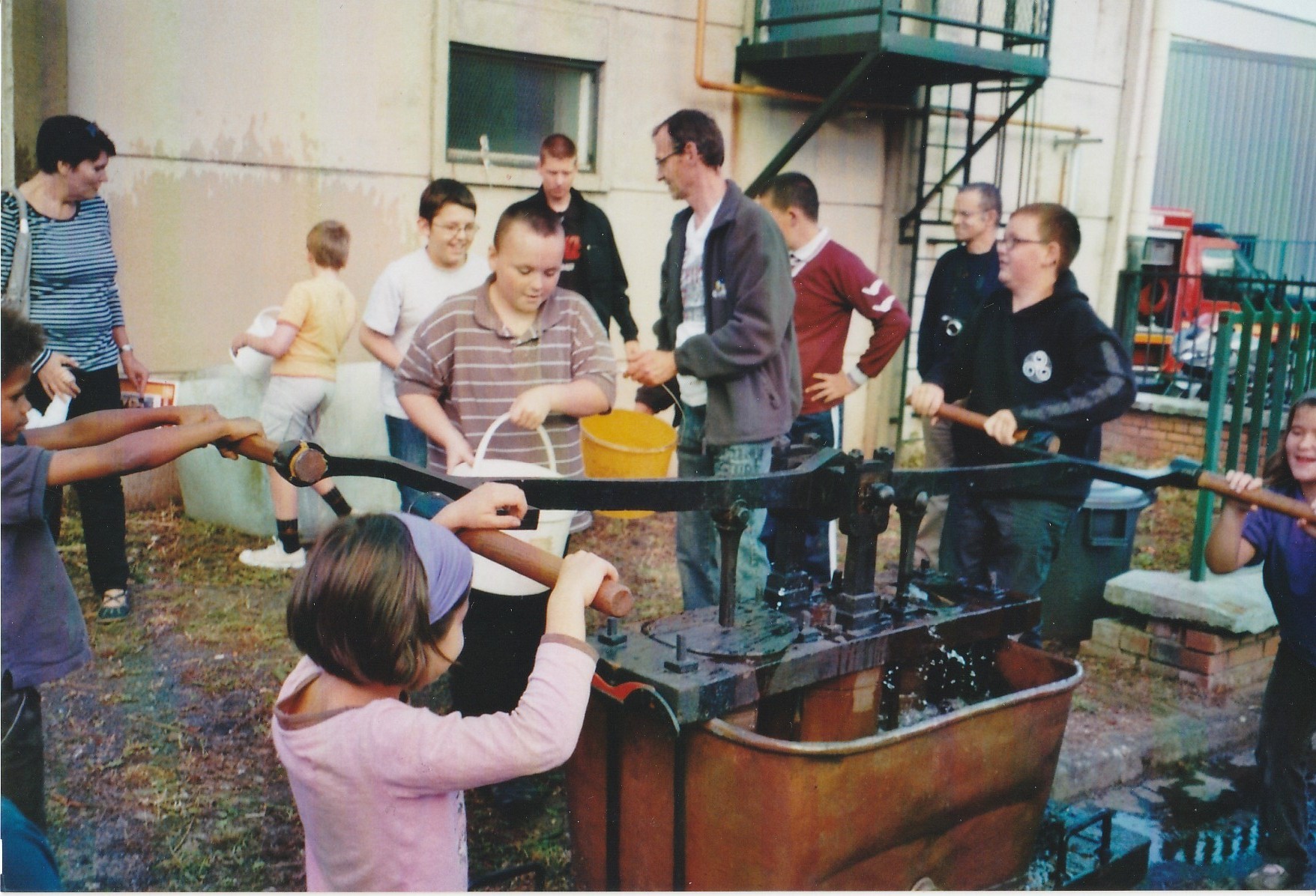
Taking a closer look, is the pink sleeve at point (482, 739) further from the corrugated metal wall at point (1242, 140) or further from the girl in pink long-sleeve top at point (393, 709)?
the corrugated metal wall at point (1242, 140)

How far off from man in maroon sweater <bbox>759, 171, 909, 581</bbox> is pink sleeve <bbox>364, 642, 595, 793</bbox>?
294 cm

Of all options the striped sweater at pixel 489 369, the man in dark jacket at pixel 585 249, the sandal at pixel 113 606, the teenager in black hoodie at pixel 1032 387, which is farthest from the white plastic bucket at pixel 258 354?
the teenager in black hoodie at pixel 1032 387

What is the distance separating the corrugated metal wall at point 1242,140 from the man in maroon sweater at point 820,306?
2403mm

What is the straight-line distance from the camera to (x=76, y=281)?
4062 mm

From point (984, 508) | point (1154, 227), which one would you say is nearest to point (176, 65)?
point (984, 508)

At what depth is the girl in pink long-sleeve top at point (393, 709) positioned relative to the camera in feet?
5.32

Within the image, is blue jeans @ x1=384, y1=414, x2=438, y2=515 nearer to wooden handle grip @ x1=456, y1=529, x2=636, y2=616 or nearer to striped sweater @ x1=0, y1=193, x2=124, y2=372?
striped sweater @ x1=0, y1=193, x2=124, y2=372

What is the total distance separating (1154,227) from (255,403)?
9.67m

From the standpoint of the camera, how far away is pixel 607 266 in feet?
17.8

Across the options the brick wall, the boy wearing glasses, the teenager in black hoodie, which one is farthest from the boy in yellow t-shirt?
the brick wall

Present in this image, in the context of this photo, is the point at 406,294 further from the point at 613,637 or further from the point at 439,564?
the point at 439,564

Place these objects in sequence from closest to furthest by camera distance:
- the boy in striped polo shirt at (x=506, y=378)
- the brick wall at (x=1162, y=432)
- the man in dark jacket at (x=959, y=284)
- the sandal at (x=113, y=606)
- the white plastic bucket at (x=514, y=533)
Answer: the white plastic bucket at (x=514, y=533) → the boy in striped polo shirt at (x=506, y=378) → the sandal at (x=113, y=606) → the man in dark jacket at (x=959, y=284) → the brick wall at (x=1162, y=432)

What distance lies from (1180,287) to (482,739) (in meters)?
11.5

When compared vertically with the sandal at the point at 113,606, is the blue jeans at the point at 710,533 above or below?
above
